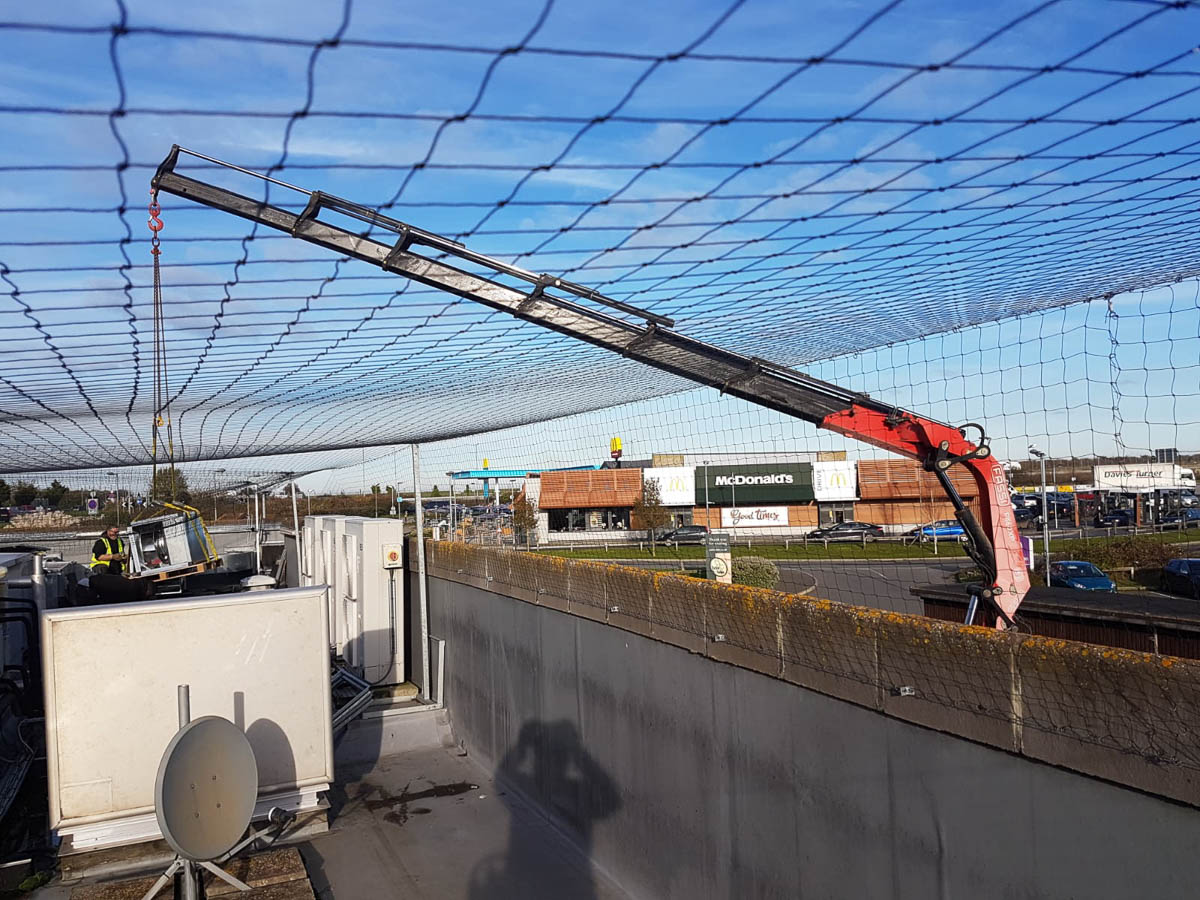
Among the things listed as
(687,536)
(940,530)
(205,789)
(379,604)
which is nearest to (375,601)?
(379,604)

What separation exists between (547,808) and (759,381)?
3.26 meters

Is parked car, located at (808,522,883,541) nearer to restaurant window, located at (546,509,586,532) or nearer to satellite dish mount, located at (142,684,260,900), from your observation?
satellite dish mount, located at (142,684,260,900)

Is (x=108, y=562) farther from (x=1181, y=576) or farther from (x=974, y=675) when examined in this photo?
(x=1181, y=576)

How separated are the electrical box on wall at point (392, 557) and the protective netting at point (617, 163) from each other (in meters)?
2.99

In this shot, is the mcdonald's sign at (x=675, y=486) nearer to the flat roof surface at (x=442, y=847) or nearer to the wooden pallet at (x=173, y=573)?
the wooden pallet at (x=173, y=573)

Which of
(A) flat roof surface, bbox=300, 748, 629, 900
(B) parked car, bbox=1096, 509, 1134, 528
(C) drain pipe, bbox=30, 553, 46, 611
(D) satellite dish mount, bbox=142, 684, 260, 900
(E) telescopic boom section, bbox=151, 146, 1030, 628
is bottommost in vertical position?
(A) flat roof surface, bbox=300, 748, 629, 900

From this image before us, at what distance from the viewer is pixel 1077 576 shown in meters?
13.1

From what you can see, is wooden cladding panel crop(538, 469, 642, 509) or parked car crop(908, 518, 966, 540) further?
wooden cladding panel crop(538, 469, 642, 509)

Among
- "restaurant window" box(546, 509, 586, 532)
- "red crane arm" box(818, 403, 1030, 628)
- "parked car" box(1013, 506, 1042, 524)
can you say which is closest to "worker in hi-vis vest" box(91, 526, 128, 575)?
"restaurant window" box(546, 509, 586, 532)

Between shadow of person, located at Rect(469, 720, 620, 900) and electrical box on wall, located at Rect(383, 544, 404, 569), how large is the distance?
3040 millimetres

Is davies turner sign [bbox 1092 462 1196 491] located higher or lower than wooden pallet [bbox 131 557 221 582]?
higher

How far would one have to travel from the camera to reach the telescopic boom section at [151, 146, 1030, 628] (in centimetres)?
411

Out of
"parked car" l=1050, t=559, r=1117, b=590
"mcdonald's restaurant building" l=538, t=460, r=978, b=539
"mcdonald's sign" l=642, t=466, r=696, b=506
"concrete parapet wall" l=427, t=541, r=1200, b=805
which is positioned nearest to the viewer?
"concrete parapet wall" l=427, t=541, r=1200, b=805

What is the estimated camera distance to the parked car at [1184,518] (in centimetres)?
487
